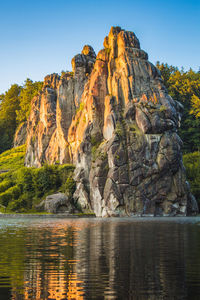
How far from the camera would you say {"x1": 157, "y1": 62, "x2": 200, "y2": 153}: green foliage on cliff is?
106 metres

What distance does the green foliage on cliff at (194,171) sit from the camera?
85.6 metres

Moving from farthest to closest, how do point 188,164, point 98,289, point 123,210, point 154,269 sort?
point 188,164 < point 123,210 < point 154,269 < point 98,289

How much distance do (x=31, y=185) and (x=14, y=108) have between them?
79.6 meters

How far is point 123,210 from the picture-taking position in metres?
73.8

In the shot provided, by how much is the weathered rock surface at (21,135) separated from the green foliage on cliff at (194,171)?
247ft

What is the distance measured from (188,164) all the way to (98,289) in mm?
84973

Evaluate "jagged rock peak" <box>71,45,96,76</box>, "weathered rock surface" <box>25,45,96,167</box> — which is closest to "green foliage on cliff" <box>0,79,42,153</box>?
"weathered rock surface" <box>25,45,96,167</box>

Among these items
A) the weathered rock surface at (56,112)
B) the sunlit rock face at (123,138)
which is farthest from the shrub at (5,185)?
the weathered rock surface at (56,112)

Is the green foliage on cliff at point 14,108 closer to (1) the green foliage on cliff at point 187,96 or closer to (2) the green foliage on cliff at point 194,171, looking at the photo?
(1) the green foliage on cliff at point 187,96

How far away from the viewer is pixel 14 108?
534 ft

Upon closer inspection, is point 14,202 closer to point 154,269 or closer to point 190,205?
point 190,205

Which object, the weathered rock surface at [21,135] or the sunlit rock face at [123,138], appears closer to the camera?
the sunlit rock face at [123,138]

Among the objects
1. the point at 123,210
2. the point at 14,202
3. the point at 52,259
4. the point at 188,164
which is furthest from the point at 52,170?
the point at 52,259

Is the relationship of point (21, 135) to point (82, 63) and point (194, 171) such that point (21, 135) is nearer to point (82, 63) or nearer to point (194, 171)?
point (82, 63)
